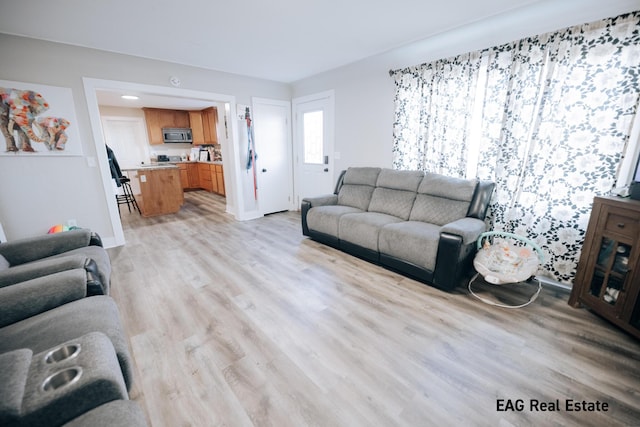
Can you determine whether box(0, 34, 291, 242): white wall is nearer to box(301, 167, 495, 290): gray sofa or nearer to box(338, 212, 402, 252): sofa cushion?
box(301, 167, 495, 290): gray sofa

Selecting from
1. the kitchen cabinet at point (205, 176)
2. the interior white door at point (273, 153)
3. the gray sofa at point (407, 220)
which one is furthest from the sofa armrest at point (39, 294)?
the kitchen cabinet at point (205, 176)

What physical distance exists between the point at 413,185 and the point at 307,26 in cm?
212

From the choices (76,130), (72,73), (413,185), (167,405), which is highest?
(72,73)

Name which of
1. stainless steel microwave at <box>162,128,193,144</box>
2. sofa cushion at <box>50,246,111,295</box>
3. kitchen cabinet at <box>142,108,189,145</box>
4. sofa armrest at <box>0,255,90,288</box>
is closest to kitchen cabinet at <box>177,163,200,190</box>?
stainless steel microwave at <box>162,128,193,144</box>

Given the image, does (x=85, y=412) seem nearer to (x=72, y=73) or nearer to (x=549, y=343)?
(x=549, y=343)

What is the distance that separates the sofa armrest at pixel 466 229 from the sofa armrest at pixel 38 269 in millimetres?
2779

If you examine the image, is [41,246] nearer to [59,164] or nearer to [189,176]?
[59,164]

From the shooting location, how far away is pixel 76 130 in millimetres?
3135

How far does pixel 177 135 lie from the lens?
7.22 metres

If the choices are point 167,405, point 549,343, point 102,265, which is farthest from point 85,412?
point 549,343

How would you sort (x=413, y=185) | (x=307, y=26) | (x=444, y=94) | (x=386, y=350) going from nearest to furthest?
(x=386, y=350) → (x=307, y=26) → (x=444, y=94) → (x=413, y=185)

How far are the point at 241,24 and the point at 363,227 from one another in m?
2.50

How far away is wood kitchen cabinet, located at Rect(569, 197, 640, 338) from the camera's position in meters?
1.69

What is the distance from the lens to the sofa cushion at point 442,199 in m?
2.69
